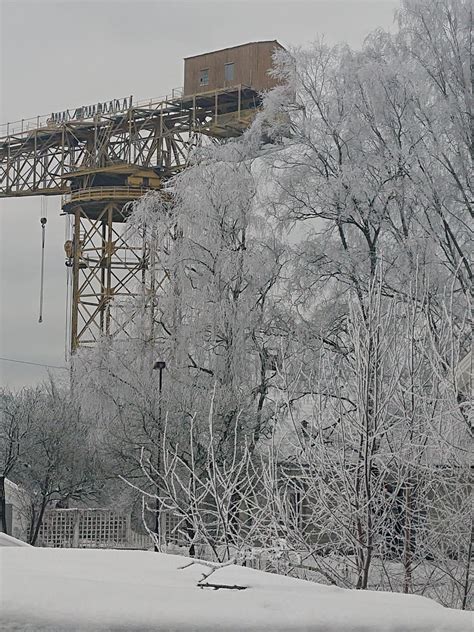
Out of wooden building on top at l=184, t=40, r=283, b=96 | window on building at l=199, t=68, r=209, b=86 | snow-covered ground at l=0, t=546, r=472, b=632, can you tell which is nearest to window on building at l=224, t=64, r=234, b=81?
wooden building on top at l=184, t=40, r=283, b=96

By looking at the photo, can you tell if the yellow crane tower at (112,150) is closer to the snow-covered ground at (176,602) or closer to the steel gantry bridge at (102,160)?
the steel gantry bridge at (102,160)

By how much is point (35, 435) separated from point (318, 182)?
13.9 m

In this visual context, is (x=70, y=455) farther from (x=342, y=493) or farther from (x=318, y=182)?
(x=342, y=493)

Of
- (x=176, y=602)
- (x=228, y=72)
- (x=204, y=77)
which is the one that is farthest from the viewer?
(x=204, y=77)

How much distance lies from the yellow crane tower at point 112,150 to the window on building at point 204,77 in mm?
41

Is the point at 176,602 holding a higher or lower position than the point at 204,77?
lower

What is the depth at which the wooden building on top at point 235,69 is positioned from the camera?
124ft

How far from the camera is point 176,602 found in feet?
6.82

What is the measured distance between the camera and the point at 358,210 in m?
22.4

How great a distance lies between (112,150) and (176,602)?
40.4 meters

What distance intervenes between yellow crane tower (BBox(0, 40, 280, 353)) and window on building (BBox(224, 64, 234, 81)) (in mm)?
40

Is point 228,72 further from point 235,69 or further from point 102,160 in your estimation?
point 102,160

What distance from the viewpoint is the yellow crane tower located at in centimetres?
3791

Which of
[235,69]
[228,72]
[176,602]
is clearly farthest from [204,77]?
[176,602]
